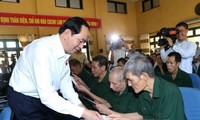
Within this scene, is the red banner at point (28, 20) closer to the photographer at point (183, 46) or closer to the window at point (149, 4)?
the photographer at point (183, 46)

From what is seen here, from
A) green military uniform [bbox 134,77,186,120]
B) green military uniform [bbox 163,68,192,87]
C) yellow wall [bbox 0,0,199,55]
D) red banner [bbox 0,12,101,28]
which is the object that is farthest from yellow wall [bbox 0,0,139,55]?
green military uniform [bbox 134,77,186,120]

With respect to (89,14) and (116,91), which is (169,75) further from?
(89,14)

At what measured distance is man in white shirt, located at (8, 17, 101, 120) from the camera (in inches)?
45.6

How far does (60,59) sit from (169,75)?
1.68 meters

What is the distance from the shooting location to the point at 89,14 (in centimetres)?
809

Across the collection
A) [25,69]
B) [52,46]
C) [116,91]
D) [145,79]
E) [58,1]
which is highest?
[58,1]

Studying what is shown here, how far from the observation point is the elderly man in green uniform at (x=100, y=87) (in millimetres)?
2155

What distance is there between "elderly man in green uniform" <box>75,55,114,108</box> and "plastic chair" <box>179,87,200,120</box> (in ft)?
2.54

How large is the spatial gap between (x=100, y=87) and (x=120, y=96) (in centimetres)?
57

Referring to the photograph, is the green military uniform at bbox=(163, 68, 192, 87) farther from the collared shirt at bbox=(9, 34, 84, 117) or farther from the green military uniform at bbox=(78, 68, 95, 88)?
the collared shirt at bbox=(9, 34, 84, 117)

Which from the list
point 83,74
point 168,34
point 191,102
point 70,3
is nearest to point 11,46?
point 70,3

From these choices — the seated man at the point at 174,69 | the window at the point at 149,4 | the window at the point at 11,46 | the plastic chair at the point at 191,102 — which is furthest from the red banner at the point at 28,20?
the window at the point at 149,4

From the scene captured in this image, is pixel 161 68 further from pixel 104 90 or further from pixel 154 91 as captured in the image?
pixel 154 91

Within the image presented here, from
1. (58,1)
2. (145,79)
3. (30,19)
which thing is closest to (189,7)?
(58,1)
